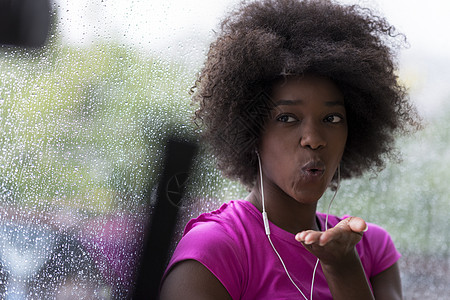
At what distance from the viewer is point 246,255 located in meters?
1.08

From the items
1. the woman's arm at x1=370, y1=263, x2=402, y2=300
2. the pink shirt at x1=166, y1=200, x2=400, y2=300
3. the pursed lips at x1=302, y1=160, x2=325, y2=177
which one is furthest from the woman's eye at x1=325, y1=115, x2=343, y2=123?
the woman's arm at x1=370, y1=263, x2=402, y2=300

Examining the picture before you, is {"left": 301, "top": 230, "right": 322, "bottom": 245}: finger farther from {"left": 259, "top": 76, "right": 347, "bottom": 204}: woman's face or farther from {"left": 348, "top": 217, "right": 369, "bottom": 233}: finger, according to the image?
{"left": 259, "top": 76, "right": 347, "bottom": 204}: woman's face

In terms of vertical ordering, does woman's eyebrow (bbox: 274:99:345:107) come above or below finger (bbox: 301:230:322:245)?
above

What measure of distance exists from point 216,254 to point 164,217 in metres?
0.18

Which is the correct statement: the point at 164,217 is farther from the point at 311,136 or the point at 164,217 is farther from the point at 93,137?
the point at 311,136

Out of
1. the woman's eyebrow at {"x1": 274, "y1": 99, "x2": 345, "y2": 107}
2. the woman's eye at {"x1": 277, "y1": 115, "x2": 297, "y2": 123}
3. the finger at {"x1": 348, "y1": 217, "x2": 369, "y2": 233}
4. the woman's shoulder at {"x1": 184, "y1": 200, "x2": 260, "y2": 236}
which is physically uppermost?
the woman's eyebrow at {"x1": 274, "y1": 99, "x2": 345, "y2": 107}

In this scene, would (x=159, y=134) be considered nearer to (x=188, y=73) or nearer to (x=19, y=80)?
(x=188, y=73)

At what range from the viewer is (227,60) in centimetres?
113

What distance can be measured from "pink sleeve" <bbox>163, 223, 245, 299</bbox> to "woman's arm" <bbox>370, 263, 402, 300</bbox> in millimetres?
347

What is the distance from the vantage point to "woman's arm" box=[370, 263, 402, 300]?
1.22m

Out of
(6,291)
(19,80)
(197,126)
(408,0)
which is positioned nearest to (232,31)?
(197,126)

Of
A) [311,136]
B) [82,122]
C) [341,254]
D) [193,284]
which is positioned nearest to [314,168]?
[311,136]

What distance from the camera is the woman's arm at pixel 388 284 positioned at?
122 centimetres

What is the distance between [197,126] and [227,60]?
15 centimetres
